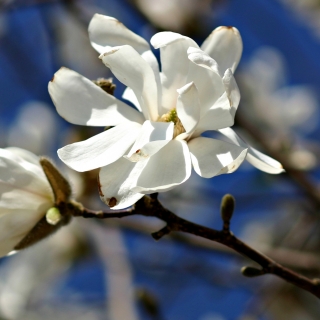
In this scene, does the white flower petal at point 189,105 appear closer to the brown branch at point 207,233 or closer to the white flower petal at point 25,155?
the brown branch at point 207,233

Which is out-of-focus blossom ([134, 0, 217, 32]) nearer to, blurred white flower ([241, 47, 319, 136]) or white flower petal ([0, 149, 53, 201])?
blurred white flower ([241, 47, 319, 136])

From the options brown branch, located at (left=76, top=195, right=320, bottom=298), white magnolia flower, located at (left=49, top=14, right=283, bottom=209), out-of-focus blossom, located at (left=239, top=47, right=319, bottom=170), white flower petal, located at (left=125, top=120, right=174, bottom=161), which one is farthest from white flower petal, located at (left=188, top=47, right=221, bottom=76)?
out-of-focus blossom, located at (left=239, top=47, right=319, bottom=170)

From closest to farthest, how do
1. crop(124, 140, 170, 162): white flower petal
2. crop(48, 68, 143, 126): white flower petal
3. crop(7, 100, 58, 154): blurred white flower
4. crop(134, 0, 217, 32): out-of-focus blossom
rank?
crop(124, 140, 170, 162): white flower petal < crop(48, 68, 143, 126): white flower petal < crop(134, 0, 217, 32): out-of-focus blossom < crop(7, 100, 58, 154): blurred white flower

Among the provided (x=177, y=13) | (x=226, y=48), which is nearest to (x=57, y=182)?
(x=226, y=48)

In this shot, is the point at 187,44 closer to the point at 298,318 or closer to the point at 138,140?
the point at 138,140

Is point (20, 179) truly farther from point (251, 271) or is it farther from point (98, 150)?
point (251, 271)

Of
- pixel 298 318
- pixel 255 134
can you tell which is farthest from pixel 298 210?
pixel 255 134
